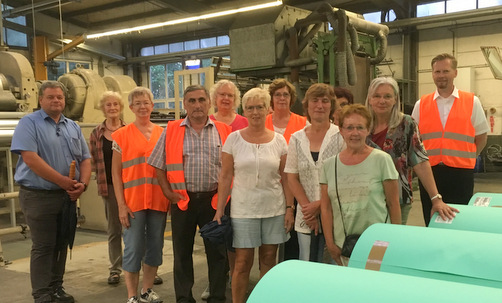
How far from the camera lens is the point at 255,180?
100 inches

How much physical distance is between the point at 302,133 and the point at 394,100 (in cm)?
53

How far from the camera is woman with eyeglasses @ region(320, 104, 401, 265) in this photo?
2064mm

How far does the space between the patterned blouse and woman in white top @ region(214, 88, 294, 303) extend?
59 centimetres

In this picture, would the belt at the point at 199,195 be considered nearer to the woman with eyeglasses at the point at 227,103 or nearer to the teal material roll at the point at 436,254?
the woman with eyeglasses at the point at 227,103

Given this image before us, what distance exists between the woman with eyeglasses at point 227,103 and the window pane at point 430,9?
11061 millimetres

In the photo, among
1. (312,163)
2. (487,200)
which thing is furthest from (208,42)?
(487,200)

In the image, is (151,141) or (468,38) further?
(468,38)

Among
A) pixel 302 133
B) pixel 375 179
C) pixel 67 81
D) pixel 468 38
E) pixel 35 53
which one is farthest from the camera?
pixel 35 53

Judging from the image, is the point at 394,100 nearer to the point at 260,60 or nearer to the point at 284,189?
the point at 284,189

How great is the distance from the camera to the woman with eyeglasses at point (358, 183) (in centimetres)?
206

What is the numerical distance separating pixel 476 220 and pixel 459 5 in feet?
39.5

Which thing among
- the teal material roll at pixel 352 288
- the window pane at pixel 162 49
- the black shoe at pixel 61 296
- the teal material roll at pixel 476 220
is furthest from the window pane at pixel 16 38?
the teal material roll at pixel 352 288

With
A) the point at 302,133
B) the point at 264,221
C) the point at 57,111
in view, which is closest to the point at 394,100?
the point at 302,133

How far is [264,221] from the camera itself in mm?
2584
